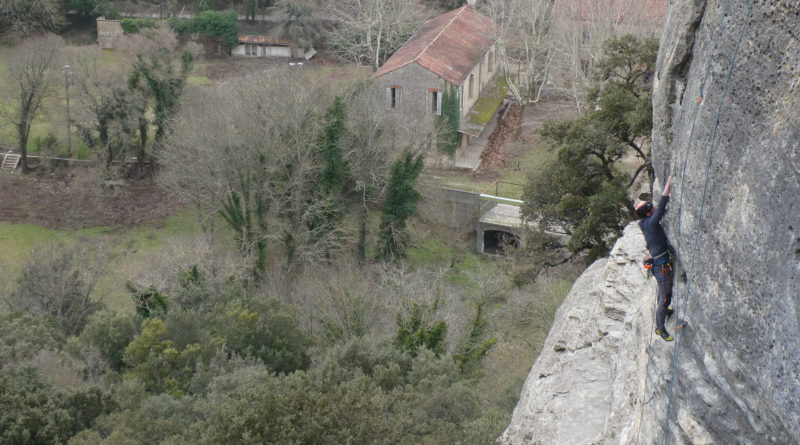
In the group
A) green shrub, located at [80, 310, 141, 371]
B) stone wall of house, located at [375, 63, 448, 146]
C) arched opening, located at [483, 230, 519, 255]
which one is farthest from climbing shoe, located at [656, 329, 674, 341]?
stone wall of house, located at [375, 63, 448, 146]

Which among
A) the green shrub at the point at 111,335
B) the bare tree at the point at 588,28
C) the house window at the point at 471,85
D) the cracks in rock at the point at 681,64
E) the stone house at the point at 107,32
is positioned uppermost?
the stone house at the point at 107,32

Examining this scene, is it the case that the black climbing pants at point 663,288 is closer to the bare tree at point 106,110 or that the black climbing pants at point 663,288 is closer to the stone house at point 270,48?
the bare tree at point 106,110

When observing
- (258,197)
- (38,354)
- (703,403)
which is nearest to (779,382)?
(703,403)

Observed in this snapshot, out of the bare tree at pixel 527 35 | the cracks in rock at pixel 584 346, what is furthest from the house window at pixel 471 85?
the cracks in rock at pixel 584 346

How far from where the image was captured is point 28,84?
3938 centimetres

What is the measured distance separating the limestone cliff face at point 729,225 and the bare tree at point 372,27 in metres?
38.8

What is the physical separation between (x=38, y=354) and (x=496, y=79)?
1507 inches

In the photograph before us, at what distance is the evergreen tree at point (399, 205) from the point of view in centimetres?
3244

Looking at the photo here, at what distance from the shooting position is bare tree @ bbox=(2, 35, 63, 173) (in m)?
39.3

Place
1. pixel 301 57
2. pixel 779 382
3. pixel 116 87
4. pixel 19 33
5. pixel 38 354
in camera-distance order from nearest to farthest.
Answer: pixel 779 382 → pixel 38 354 → pixel 116 87 → pixel 19 33 → pixel 301 57

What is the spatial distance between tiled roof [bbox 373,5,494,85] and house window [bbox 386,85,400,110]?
0.96 meters

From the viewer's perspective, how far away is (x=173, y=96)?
38.4 metres

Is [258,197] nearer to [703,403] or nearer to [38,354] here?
[38,354]

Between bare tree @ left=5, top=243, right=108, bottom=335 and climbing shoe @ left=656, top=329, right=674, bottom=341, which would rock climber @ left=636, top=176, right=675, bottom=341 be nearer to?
climbing shoe @ left=656, top=329, right=674, bottom=341
